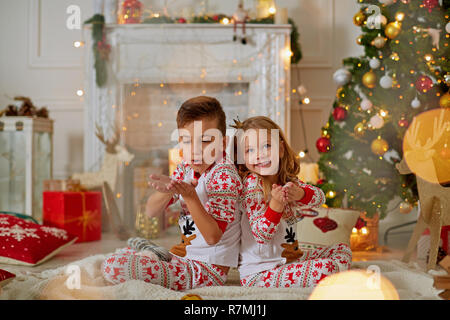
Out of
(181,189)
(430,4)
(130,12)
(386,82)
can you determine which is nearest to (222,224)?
(181,189)

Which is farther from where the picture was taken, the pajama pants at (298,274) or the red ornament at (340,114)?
the red ornament at (340,114)

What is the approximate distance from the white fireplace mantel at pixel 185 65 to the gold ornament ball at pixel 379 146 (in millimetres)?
777

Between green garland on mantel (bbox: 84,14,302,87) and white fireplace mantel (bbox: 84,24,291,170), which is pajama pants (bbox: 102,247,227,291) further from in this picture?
green garland on mantel (bbox: 84,14,302,87)

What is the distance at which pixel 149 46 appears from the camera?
300 centimetres

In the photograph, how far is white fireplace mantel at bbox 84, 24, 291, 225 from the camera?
2.98 m

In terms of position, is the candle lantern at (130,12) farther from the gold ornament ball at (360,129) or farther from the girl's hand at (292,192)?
the girl's hand at (292,192)

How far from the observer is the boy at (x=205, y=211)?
3.98ft

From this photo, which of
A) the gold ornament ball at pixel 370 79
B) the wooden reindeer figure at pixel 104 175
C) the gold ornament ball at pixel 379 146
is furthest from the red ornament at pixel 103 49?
the gold ornament ball at pixel 379 146

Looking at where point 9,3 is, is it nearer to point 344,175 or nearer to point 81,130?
point 81,130

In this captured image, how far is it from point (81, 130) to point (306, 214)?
1.92 metres

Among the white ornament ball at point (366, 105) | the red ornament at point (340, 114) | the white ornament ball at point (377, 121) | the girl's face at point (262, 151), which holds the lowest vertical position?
the girl's face at point (262, 151)

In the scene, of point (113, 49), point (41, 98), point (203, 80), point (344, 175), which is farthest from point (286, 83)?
point (41, 98)

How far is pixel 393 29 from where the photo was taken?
7.33 feet

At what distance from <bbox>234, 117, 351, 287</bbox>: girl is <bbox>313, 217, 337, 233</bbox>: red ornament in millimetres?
651
